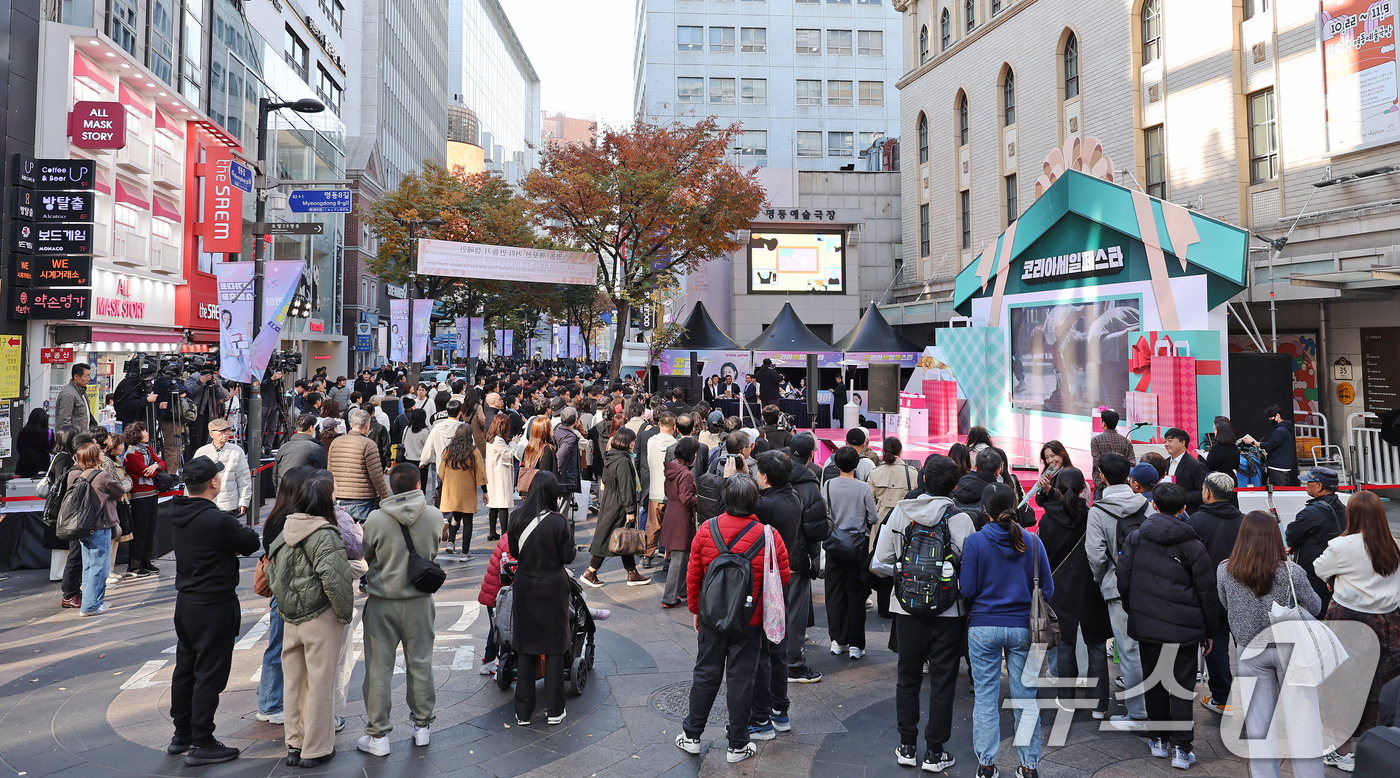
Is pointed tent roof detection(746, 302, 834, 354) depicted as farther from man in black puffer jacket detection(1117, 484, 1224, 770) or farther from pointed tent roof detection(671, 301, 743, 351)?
man in black puffer jacket detection(1117, 484, 1224, 770)

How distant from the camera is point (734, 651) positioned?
17.4ft

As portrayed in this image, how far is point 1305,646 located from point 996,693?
1666 mm

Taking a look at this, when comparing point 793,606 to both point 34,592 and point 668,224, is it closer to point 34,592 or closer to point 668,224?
point 34,592

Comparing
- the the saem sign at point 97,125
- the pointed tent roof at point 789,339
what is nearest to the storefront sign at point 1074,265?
the pointed tent roof at point 789,339

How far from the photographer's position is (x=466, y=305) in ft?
126

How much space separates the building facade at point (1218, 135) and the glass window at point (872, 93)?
18565mm

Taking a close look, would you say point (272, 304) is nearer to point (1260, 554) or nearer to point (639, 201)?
point (639, 201)

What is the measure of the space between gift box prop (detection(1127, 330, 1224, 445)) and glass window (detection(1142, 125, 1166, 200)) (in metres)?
8.47

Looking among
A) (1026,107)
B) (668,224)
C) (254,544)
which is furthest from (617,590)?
(1026,107)

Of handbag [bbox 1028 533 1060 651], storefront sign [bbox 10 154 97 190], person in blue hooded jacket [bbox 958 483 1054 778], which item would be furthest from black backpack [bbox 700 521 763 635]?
storefront sign [bbox 10 154 97 190]

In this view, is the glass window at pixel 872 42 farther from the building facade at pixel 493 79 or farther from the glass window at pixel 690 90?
the building facade at pixel 493 79

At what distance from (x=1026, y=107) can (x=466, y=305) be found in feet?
81.8

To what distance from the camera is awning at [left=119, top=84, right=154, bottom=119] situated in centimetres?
1906

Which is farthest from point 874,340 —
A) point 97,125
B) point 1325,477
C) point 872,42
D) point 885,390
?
point 872,42
